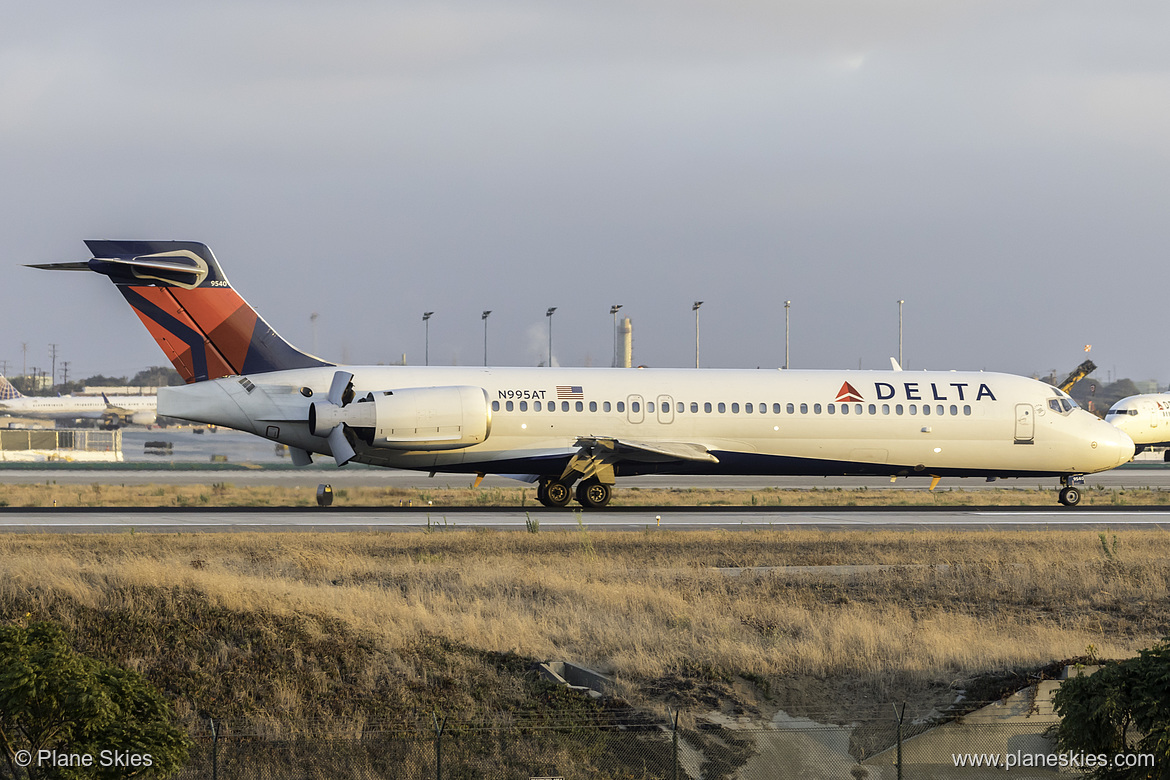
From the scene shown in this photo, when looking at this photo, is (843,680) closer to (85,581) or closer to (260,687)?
(260,687)

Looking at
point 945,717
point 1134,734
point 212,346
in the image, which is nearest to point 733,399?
point 212,346

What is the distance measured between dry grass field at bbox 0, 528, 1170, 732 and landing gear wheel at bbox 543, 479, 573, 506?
1050cm

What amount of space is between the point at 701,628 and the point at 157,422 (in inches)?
4781

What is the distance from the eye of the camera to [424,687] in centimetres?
1326

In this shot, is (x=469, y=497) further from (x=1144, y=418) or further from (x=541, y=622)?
(x=1144, y=418)

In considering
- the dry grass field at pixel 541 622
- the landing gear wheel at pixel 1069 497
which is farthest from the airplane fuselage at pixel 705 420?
the dry grass field at pixel 541 622

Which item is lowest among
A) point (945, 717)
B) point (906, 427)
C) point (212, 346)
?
point (945, 717)

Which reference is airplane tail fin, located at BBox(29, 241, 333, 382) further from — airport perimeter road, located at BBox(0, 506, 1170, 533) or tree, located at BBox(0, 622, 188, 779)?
tree, located at BBox(0, 622, 188, 779)

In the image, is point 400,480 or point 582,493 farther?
point 400,480

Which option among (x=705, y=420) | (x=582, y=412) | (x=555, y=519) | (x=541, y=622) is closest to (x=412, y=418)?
(x=555, y=519)

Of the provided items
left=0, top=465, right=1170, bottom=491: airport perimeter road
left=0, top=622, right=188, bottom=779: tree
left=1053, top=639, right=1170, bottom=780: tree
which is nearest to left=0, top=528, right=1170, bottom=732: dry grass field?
left=1053, top=639, right=1170, bottom=780: tree

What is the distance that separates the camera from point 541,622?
1497cm

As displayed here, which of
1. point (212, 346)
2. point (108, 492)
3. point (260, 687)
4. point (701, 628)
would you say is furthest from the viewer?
point (108, 492)

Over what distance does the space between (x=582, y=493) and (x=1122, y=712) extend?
2232 cm
